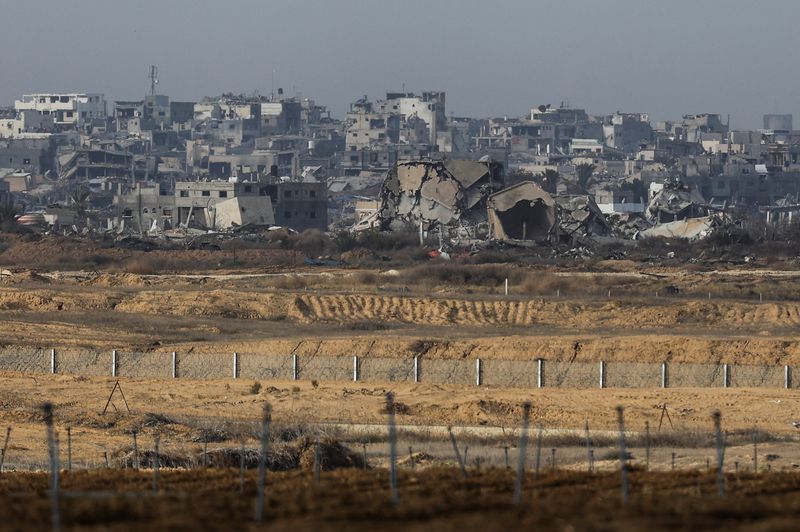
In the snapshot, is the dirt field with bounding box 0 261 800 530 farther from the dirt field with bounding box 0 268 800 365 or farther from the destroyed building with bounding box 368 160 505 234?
the destroyed building with bounding box 368 160 505 234

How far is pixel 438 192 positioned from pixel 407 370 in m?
63.8

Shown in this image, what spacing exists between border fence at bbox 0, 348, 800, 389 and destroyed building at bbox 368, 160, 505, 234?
195 ft

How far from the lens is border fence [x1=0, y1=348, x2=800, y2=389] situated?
115 ft

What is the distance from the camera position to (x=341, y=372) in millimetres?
36312

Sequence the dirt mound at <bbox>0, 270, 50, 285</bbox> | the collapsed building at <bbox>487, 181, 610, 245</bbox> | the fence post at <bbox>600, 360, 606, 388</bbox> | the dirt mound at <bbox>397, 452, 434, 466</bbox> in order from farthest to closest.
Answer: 1. the collapsed building at <bbox>487, 181, 610, 245</bbox>
2. the dirt mound at <bbox>0, 270, 50, 285</bbox>
3. the fence post at <bbox>600, 360, 606, 388</bbox>
4. the dirt mound at <bbox>397, 452, 434, 466</bbox>

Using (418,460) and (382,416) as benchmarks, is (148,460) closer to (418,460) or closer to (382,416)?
(418,460)

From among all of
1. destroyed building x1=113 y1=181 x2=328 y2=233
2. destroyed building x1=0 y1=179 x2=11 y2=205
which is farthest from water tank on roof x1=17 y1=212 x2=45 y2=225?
destroyed building x1=0 y1=179 x2=11 y2=205

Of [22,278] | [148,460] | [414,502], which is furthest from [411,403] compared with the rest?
[22,278]

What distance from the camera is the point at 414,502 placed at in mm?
16094

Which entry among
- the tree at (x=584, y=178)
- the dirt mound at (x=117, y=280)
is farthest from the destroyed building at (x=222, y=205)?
the dirt mound at (x=117, y=280)

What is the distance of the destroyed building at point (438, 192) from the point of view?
323 feet

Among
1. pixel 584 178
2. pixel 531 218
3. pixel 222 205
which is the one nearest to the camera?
pixel 531 218

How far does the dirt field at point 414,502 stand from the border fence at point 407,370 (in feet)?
46.2

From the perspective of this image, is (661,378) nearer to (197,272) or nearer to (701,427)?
(701,427)
